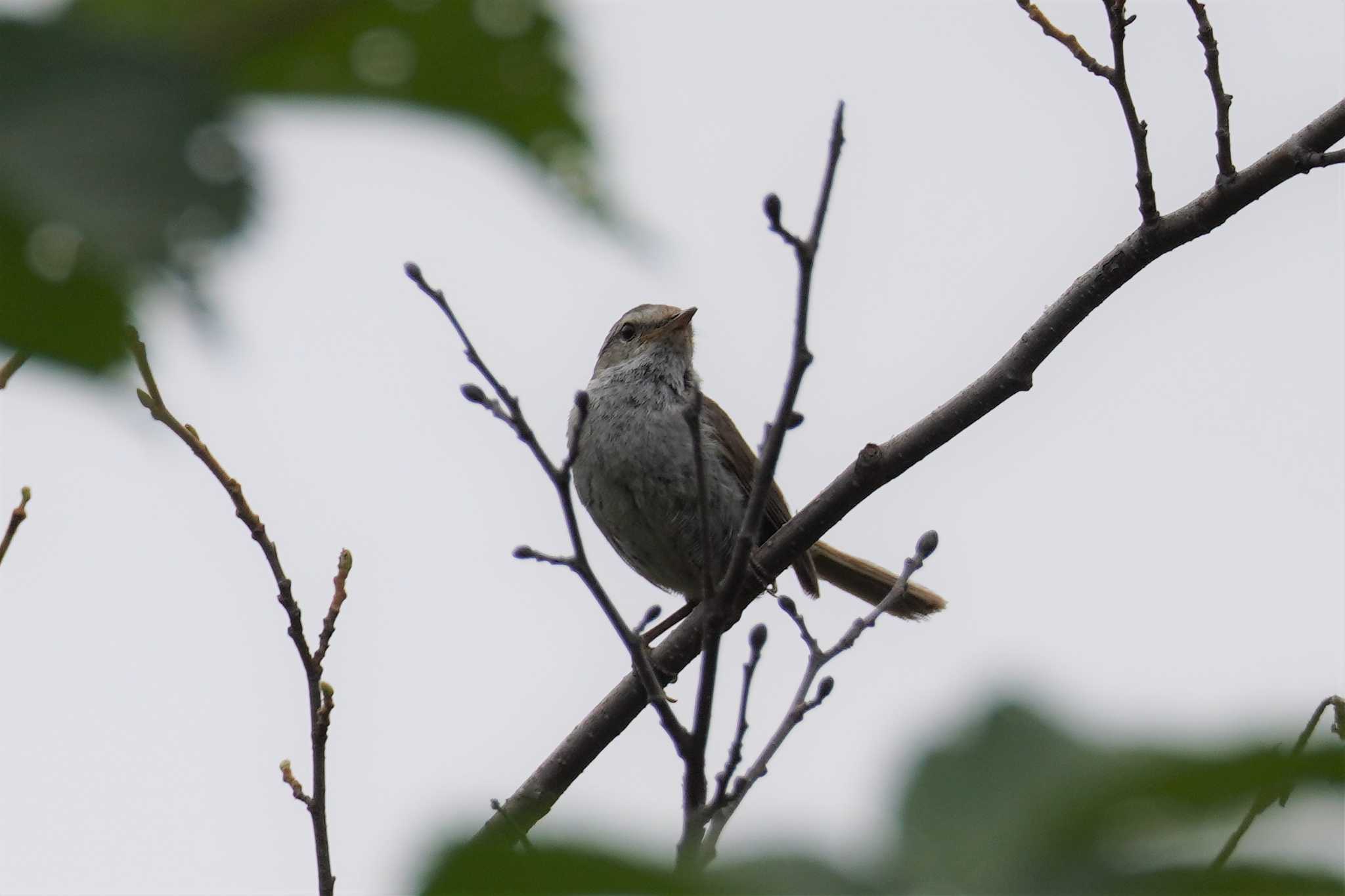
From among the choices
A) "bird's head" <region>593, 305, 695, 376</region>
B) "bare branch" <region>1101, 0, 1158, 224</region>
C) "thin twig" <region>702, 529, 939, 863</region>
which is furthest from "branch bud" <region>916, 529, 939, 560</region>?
"bird's head" <region>593, 305, 695, 376</region>

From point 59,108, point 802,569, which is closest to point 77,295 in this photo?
point 59,108

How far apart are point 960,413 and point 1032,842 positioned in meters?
4.11

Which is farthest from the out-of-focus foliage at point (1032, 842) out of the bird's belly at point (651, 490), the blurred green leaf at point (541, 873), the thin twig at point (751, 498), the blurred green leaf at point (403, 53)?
the bird's belly at point (651, 490)

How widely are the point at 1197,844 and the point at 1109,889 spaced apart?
58 millimetres

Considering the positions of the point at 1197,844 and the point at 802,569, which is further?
the point at 802,569

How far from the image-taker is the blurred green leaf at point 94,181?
0.78 metres

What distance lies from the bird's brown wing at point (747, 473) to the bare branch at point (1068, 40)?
3.77 metres

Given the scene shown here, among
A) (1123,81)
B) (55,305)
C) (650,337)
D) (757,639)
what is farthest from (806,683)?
(650,337)

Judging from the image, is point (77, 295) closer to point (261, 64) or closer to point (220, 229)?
point (220, 229)

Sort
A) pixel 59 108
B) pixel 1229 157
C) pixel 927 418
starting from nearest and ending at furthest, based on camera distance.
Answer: pixel 59 108 < pixel 1229 157 < pixel 927 418

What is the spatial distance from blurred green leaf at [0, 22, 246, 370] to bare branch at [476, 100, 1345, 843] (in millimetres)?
3668

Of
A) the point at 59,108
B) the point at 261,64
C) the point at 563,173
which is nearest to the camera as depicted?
the point at 59,108

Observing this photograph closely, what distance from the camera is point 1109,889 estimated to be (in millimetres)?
861

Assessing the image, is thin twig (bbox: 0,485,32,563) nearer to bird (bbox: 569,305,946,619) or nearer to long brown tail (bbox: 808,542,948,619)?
bird (bbox: 569,305,946,619)
